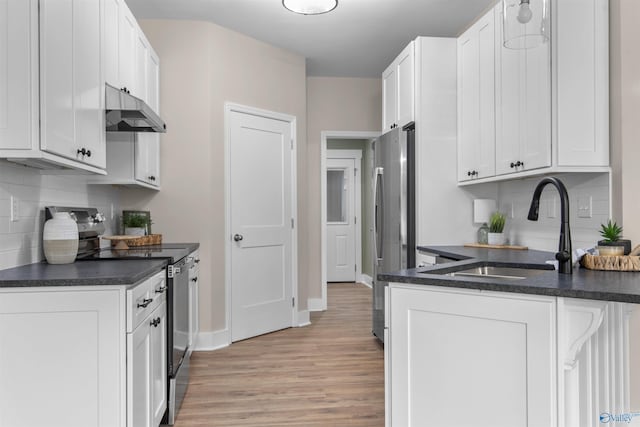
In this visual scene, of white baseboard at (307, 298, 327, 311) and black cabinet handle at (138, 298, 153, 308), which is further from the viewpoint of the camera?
white baseboard at (307, 298, 327, 311)

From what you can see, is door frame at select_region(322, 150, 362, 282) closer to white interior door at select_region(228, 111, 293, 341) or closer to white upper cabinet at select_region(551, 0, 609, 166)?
white interior door at select_region(228, 111, 293, 341)

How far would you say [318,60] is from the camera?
5.03 metres

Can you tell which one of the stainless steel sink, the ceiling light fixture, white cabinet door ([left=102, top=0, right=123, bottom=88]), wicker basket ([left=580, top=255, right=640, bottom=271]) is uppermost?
the ceiling light fixture

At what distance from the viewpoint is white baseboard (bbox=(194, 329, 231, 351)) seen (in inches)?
156

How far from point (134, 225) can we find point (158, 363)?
1537 mm

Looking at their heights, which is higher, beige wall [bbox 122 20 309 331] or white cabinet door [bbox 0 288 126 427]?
beige wall [bbox 122 20 309 331]

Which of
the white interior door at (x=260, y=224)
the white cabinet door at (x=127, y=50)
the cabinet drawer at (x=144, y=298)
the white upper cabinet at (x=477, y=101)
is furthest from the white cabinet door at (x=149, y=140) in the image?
the white upper cabinet at (x=477, y=101)

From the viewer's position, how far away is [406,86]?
3848 mm

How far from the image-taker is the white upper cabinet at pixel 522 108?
256 cm

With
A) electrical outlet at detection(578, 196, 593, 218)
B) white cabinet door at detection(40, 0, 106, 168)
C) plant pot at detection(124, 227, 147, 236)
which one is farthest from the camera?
plant pot at detection(124, 227, 147, 236)

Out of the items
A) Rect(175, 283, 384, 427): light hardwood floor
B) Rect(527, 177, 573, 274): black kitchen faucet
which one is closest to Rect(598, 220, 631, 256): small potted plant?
Rect(527, 177, 573, 274): black kitchen faucet

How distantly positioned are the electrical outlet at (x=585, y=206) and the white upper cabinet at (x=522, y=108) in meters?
0.31

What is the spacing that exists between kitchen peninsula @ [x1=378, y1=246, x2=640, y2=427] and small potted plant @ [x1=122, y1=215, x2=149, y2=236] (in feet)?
7.79

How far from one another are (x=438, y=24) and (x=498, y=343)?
129 inches
